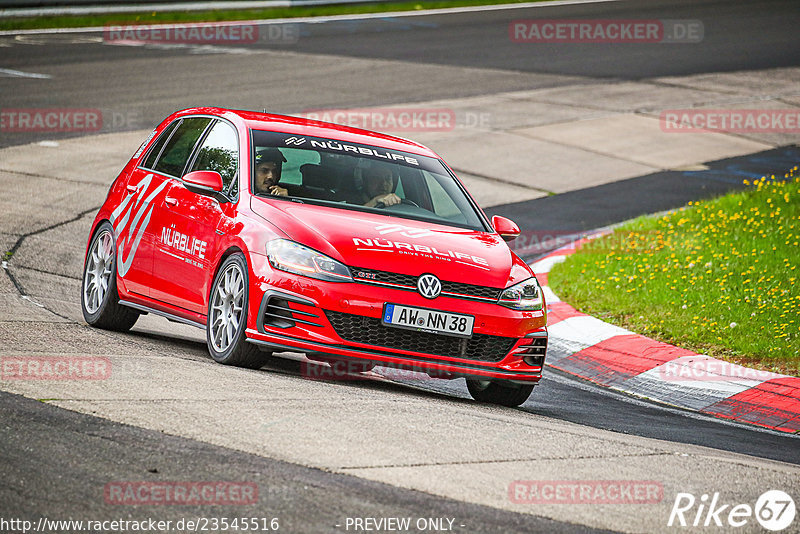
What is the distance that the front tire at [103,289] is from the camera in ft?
28.7

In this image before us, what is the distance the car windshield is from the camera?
26.0 ft

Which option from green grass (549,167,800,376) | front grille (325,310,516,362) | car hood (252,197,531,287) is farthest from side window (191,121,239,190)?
green grass (549,167,800,376)

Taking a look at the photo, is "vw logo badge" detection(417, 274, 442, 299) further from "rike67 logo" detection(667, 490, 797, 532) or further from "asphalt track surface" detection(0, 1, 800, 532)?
"rike67 logo" detection(667, 490, 797, 532)

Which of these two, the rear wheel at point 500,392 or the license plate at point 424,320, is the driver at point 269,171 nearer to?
the license plate at point 424,320

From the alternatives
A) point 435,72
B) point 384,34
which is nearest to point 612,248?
point 435,72

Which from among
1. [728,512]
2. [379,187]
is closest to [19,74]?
[379,187]

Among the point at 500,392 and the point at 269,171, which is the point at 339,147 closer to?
the point at 269,171

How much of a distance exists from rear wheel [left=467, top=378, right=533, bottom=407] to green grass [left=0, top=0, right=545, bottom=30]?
22.3 meters

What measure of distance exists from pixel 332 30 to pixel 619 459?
25277 millimetres

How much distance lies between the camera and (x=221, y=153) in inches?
326

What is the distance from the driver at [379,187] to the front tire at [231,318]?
1.11 meters

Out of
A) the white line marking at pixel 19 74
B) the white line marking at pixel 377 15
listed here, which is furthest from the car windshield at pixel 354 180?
the white line marking at pixel 377 15

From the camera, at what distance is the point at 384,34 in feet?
97.1

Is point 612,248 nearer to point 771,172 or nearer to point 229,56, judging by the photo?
point 771,172
